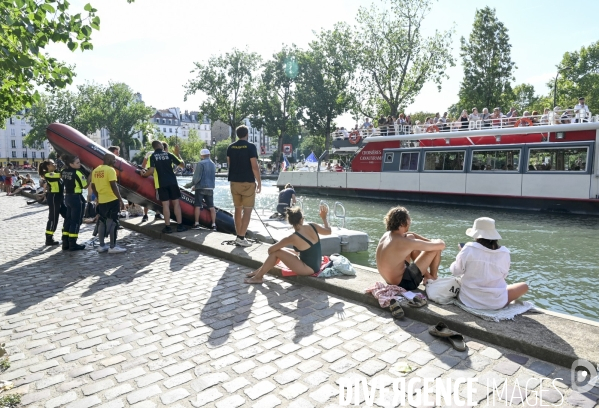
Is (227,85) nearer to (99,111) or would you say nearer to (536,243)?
(99,111)

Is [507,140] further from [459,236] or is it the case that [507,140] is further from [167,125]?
[167,125]

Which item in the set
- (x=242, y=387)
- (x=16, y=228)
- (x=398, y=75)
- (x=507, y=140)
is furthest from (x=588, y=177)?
(x=398, y=75)

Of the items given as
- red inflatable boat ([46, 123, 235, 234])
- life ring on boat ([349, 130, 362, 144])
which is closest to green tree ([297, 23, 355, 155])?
life ring on boat ([349, 130, 362, 144])

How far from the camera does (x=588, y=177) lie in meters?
17.2

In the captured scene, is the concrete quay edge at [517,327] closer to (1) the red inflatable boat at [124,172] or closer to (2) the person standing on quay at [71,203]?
(2) the person standing on quay at [71,203]

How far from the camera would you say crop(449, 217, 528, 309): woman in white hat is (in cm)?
427

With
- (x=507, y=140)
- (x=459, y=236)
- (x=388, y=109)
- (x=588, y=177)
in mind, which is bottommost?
(x=459, y=236)

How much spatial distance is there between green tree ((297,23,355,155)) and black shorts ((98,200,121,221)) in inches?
1620

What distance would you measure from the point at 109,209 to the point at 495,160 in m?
17.8

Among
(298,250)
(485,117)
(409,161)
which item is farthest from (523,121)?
(298,250)

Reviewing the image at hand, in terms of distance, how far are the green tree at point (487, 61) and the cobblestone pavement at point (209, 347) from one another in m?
37.9

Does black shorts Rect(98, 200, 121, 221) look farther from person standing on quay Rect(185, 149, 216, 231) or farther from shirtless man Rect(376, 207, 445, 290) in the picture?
shirtless man Rect(376, 207, 445, 290)

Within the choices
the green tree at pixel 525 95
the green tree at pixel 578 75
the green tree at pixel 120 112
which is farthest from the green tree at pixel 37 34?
the green tree at pixel 120 112

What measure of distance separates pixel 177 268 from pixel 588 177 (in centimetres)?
1735
